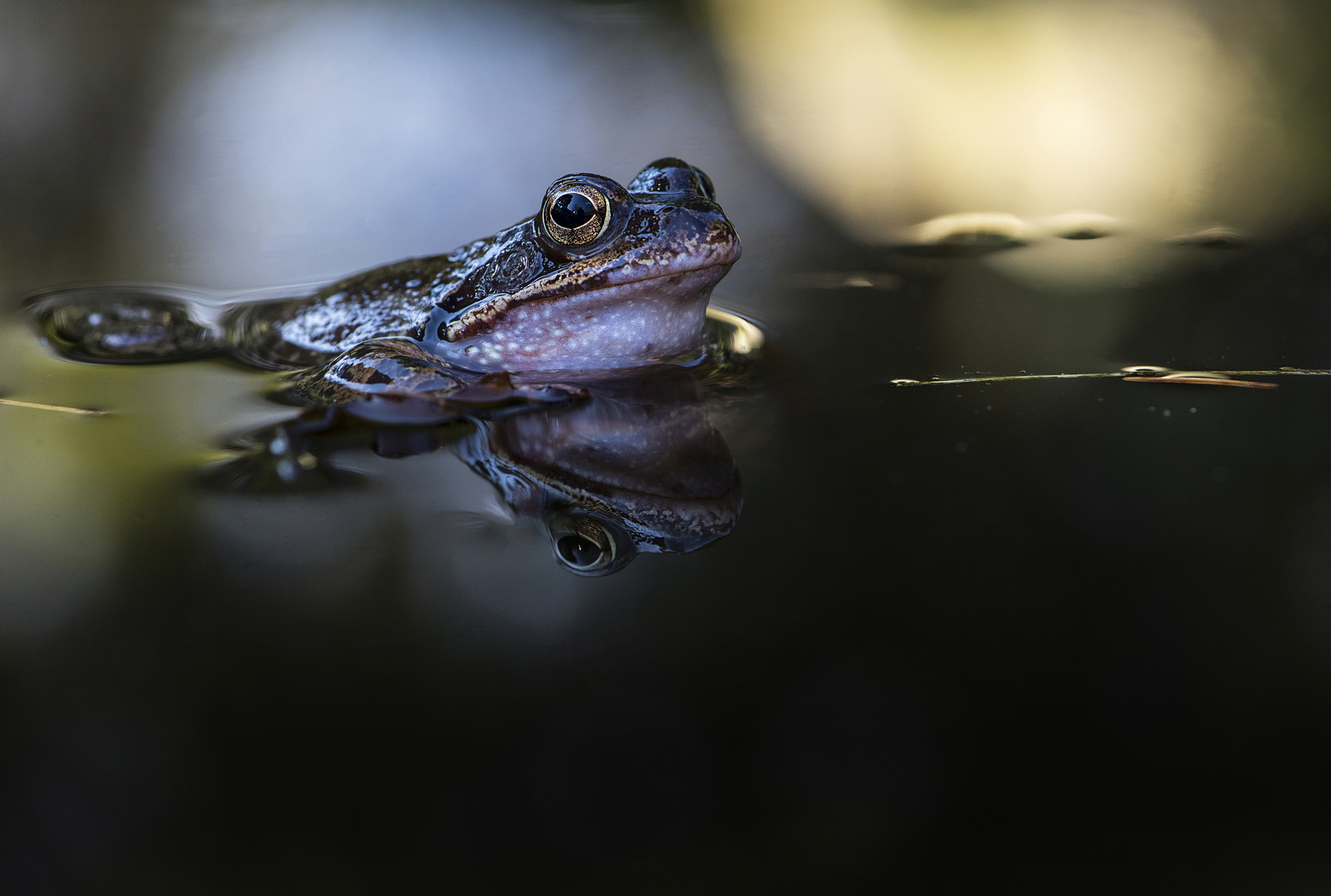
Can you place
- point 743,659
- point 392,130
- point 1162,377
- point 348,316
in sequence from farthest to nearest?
point 392,130 < point 348,316 < point 1162,377 < point 743,659

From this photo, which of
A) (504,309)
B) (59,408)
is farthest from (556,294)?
(59,408)

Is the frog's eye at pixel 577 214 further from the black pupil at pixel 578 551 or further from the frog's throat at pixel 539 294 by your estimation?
the black pupil at pixel 578 551

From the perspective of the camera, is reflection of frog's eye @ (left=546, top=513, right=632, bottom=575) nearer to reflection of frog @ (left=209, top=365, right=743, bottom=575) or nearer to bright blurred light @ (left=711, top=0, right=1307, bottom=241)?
reflection of frog @ (left=209, top=365, right=743, bottom=575)

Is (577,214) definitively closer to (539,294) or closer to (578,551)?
(539,294)

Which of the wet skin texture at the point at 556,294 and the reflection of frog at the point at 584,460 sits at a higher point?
the wet skin texture at the point at 556,294

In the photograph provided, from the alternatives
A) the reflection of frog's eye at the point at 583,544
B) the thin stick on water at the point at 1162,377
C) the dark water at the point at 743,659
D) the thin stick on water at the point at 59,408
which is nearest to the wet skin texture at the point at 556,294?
the dark water at the point at 743,659

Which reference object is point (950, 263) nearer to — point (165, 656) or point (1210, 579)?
point (1210, 579)

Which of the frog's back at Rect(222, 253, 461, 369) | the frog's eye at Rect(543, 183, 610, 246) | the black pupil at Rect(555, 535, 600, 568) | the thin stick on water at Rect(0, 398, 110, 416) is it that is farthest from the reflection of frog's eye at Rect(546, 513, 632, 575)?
the thin stick on water at Rect(0, 398, 110, 416)
